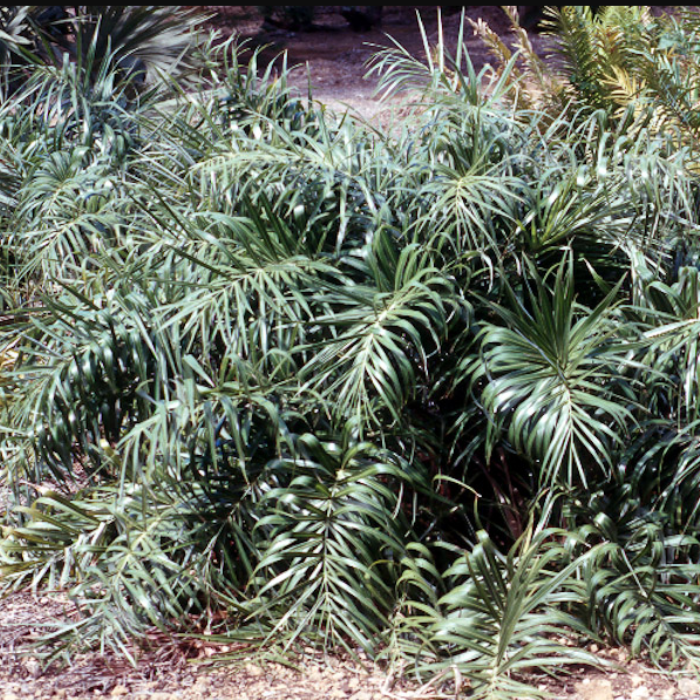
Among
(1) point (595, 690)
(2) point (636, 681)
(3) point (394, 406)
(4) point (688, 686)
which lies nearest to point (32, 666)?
(3) point (394, 406)

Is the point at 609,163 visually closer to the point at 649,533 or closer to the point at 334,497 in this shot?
the point at 649,533

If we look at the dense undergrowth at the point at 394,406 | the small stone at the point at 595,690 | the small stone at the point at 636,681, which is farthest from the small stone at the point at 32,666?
the small stone at the point at 636,681

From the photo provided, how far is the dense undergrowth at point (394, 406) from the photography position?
287 cm

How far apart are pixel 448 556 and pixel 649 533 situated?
77 centimetres

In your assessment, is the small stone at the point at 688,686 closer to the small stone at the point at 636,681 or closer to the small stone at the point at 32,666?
the small stone at the point at 636,681

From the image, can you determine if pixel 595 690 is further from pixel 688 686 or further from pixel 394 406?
pixel 394 406

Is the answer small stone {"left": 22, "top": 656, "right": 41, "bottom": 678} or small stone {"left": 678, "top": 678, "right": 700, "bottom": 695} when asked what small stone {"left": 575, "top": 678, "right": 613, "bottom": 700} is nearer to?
small stone {"left": 678, "top": 678, "right": 700, "bottom": 695}

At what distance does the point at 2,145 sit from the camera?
442 cm

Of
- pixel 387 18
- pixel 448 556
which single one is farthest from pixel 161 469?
pixel 387 18

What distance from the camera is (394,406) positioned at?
303 centimetres

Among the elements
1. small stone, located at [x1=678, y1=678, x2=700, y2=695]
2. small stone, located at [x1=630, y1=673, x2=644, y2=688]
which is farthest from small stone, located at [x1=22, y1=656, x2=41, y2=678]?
small stone, located at [x1=678, y1=678, x2=700, y2=695]

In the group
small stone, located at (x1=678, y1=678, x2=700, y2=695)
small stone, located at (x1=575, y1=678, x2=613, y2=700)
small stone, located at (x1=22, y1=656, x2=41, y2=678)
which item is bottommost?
small stone, located at (x1=22, y1=656, x2=41, y2=678)

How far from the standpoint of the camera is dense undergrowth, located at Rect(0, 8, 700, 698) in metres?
2.87

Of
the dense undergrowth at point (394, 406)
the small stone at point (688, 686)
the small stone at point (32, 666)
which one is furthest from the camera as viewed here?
the small stone at point (32, 666)
